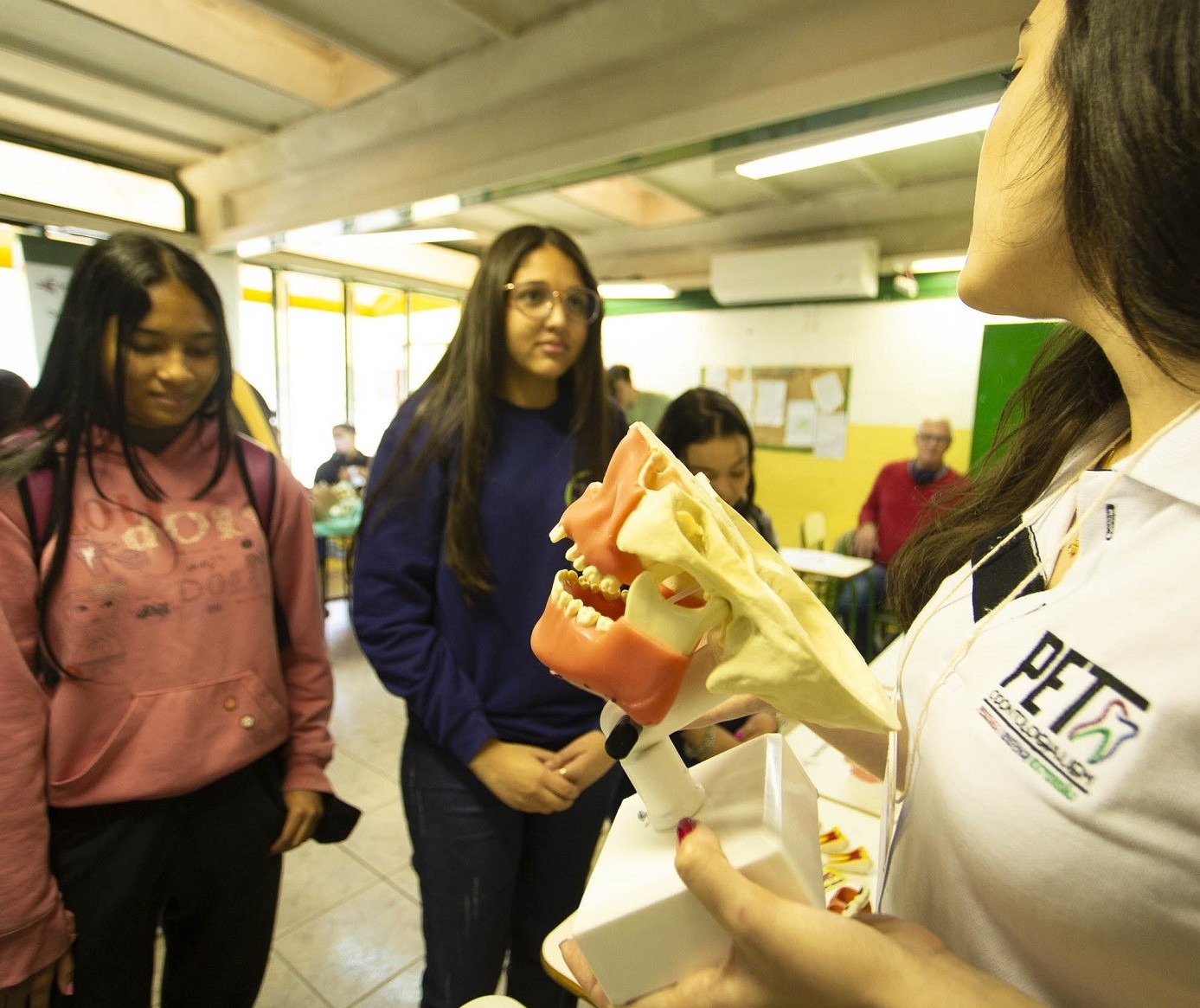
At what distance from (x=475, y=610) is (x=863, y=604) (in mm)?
3872

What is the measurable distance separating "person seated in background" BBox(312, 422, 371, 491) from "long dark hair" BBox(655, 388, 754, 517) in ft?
15.1

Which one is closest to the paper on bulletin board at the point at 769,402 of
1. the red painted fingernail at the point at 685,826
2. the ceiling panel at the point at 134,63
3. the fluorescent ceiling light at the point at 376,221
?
the fluorescent ceiling light at the point at 376,221

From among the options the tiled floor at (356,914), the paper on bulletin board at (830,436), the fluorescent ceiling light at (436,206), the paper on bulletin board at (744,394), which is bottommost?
the tiled floor at (356,914)

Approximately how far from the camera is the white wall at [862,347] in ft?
18.2

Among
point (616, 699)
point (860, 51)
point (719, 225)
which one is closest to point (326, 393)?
point (719, 225)

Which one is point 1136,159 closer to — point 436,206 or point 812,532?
point 436,206

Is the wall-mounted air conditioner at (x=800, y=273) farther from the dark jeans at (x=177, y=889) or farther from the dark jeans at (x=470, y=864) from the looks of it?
the dark jeans at (x=177, y=889)

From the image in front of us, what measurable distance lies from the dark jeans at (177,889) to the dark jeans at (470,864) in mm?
292

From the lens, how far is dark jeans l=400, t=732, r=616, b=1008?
126 cm

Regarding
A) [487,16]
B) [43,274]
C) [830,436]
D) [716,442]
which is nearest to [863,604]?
[830,436]

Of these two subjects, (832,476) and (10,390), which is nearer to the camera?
(10,390)

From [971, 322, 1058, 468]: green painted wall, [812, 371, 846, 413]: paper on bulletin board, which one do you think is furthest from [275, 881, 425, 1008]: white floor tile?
[812, 371, 846, 413]: paper on bulletin board

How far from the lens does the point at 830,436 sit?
626 centimetres

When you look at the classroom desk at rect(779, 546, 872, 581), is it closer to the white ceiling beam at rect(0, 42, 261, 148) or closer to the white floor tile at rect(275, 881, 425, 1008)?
the white floor tile at rect(275, 881, 425, 1008)
